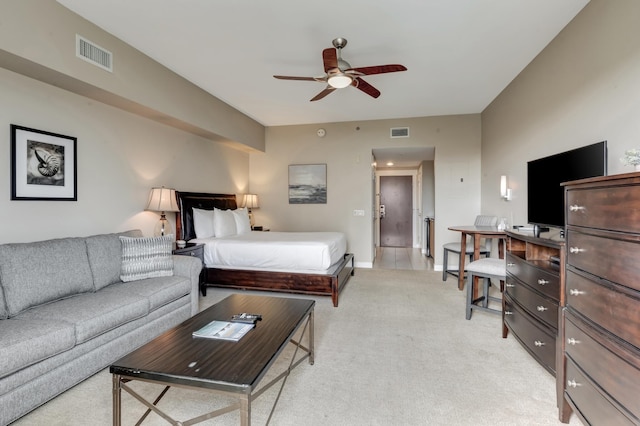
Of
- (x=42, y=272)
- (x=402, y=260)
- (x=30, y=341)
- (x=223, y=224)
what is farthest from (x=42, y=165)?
(x=402, y=260)

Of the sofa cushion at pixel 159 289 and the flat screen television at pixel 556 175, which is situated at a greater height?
the flat screen television at pixel 556 175

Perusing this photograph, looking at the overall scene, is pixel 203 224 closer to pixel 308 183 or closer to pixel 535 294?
pixel 308 183

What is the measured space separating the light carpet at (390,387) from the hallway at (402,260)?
2.75 meters

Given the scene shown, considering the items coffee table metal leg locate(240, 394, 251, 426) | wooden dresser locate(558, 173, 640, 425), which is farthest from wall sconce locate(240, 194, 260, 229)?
wooden dresser locate(558, 173, 640, 425)

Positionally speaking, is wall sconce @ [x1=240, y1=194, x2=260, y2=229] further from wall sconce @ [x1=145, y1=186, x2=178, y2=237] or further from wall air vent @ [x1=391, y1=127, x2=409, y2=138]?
wall air vent @ [x1=391, y1=127, x2=409, y2=138]

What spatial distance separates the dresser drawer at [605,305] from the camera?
1.24 metres

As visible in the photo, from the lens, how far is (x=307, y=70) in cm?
359

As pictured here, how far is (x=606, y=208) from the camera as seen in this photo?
1.39 meters

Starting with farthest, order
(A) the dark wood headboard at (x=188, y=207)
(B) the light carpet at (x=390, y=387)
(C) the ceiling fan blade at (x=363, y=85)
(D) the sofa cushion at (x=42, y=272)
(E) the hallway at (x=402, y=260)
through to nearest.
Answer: (E) the hallway at (x=402, y=260), (A) the dark wood headboard at (x=188, y=207), (C) the ceiling fan blade at (x=363, y=85), (D) the sofa cushion at (x=42, y=272), (B) the light carpet at (x=390, y=387)

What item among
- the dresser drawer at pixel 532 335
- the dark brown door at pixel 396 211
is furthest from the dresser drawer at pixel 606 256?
the dark brown door at pixel 396 211

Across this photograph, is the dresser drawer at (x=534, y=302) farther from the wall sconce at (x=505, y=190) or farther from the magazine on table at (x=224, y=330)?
the magazine on table at (x=224, y=330)

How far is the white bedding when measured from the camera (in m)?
3.77

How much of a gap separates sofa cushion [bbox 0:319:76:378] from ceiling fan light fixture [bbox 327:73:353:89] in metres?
2.80

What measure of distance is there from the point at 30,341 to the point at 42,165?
5.66 feet
